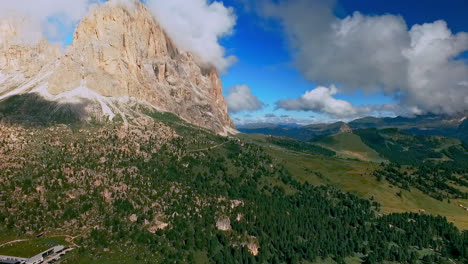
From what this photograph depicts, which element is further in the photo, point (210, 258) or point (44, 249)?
point (210, 258)

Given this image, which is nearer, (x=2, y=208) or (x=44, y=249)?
(x=44, y=249)

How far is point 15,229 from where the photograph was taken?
18800 centimetres

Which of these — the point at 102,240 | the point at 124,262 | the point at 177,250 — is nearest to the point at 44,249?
the point at 102,240

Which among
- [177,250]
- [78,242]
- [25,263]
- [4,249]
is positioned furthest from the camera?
[177,250]

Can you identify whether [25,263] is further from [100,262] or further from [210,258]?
[210,258]

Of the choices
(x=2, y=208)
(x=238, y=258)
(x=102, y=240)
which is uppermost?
(x=2, y=208)

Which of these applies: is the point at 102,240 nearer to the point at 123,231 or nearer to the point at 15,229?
the point at 123,231

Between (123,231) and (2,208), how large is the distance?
7218 centimetres

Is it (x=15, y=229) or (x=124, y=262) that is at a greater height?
(x=15, y=229)

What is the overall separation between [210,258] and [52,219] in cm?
9755

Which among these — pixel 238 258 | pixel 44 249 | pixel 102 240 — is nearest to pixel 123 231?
pixel 102 240

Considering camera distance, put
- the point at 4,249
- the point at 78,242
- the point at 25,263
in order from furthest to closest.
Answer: the point at 78,242
the point at 4,249
the point at 25,263

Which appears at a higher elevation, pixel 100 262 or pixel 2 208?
pixel 2 208

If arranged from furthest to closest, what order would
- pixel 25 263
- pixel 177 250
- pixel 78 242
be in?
1. pixel 177 250
2. pixel 78 242
3. pixel 25 263
